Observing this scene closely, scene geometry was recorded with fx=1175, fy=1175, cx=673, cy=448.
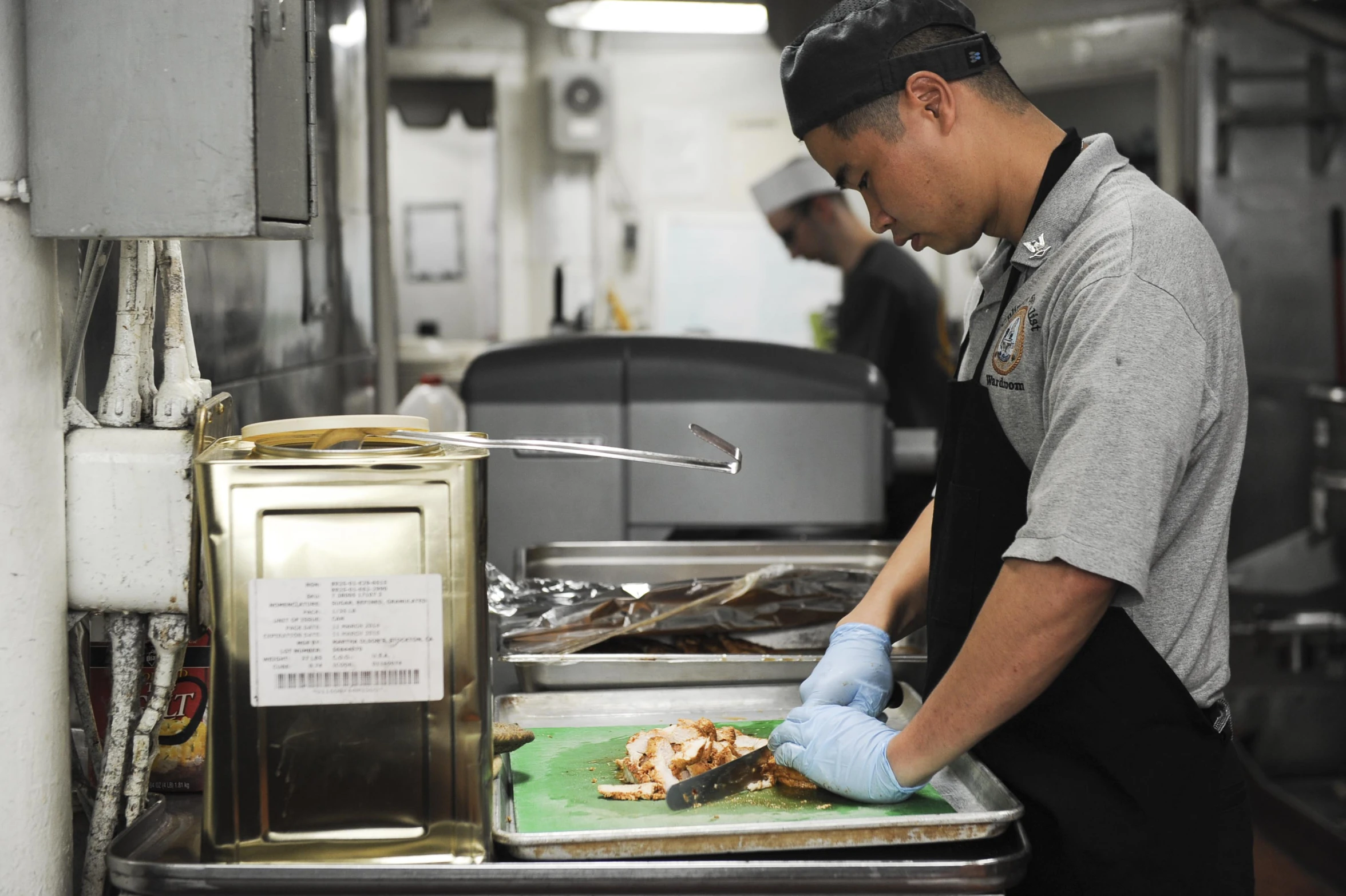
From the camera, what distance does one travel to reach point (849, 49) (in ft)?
4.12

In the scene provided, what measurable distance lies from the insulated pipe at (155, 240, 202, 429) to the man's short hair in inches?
27.8

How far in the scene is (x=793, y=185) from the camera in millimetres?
4191

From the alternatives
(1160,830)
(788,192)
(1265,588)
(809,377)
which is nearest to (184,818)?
(1160,830)

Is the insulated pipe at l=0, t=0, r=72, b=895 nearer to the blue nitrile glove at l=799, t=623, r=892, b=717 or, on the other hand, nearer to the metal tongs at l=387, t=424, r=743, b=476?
the metal tongs at l=387, t=424, r=743, b=476

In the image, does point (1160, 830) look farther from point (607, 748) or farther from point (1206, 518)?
point (607, 748)

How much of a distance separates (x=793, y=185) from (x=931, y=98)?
118 inches

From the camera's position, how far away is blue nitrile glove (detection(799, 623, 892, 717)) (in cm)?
129

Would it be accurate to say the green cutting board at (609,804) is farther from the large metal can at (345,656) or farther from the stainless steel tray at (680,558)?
the stainless steel tray at (680,558)

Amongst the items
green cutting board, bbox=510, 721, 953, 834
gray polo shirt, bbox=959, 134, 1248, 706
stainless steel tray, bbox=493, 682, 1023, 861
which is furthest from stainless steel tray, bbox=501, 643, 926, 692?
gray polo shirt, bbox=959, 134, 1248, 706

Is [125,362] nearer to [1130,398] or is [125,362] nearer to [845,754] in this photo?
[845,754]

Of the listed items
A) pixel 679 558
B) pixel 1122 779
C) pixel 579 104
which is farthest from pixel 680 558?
pixel 579 104

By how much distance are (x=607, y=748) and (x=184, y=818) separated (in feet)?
1.40

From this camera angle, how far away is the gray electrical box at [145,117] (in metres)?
1.01

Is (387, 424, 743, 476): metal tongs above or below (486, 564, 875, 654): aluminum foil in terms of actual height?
above
